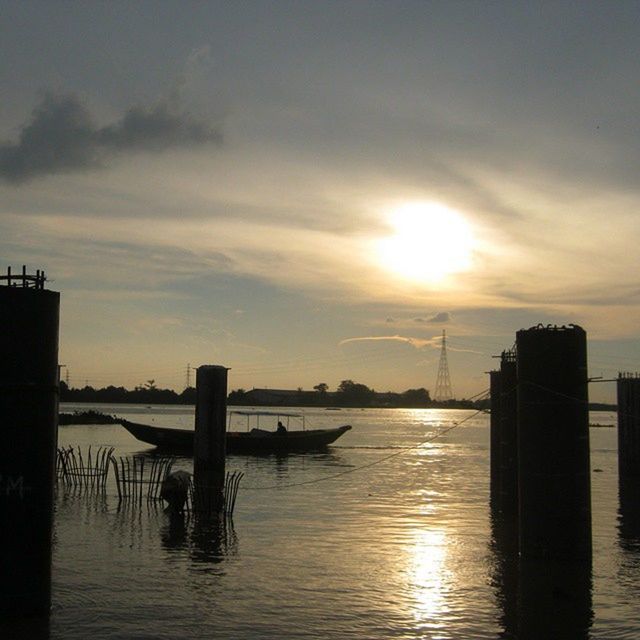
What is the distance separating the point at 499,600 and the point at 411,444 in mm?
86961

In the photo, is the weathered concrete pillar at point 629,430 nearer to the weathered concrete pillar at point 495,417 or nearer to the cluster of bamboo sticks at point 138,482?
the weathered concrete pillar at point 495,417

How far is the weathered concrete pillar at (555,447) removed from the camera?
18.7 meters

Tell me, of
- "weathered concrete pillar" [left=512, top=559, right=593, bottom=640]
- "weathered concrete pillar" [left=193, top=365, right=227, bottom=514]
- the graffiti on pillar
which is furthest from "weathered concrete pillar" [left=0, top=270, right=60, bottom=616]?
"weathered concrete pillar" [left=193, top=365, right=227, bottom=514]

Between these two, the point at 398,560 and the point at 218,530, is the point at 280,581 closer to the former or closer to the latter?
the point at 398,560

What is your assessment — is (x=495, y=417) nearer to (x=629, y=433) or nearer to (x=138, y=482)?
(x=138, y=482)

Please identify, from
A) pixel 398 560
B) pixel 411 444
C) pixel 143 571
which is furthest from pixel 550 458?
pixel 411 444

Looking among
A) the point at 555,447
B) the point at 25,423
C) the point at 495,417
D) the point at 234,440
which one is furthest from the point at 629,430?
the point at 25,423

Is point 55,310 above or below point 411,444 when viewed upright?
above

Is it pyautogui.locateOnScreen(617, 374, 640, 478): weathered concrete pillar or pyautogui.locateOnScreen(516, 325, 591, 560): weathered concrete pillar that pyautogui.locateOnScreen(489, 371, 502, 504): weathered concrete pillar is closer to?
pyautogui.locateOnScreen(516, 325, 591, 560): weathered concrete pillar

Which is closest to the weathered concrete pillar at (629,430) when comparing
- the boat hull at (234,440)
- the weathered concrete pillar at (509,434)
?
the weathered concrete pillar at (509,434)

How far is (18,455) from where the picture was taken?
1391 centimetres

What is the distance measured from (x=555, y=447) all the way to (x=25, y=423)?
1160cm

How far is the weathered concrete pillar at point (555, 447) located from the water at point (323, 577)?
83 cm

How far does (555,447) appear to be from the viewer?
1873 cm
